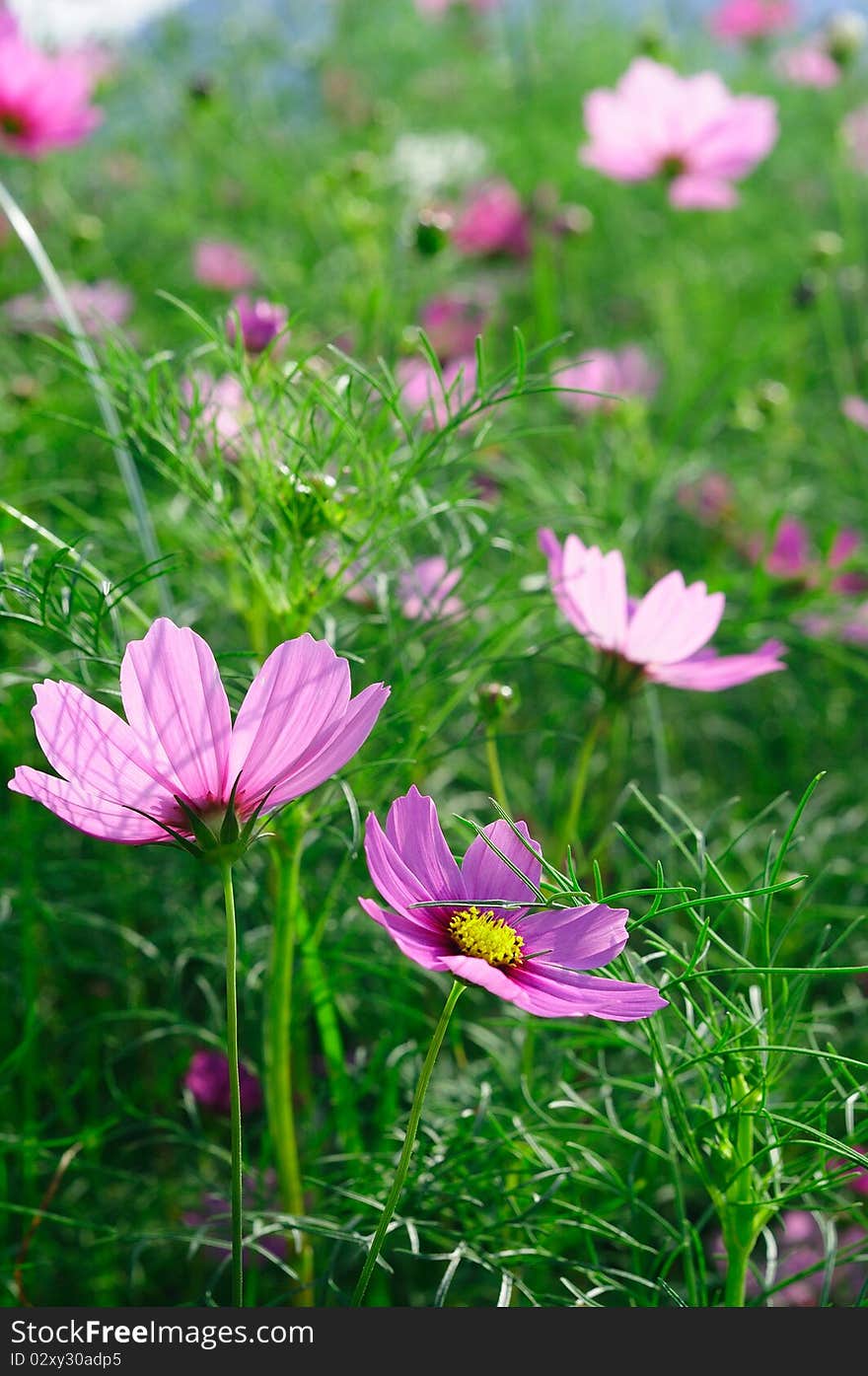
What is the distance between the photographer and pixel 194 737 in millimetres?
381

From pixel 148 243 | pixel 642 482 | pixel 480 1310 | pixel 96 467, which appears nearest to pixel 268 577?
pixel 480 1310

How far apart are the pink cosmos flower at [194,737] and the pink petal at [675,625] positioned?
0.21 meters

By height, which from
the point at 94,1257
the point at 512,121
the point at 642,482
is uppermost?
the point at 512,121

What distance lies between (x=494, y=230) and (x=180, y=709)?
4.34 feet

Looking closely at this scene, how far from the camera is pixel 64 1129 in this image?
2.34 ft

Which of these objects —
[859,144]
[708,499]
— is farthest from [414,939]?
[859,144]

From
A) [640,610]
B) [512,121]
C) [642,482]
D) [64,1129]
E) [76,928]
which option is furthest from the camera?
[512,121]

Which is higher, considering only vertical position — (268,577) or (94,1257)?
(268,577)

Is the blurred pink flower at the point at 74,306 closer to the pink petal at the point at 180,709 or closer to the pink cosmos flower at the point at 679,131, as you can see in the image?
→ the pink cosmos flower at the point at 679,131

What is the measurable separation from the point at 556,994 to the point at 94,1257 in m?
0.39

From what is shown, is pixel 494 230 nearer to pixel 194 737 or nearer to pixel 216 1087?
pixel 216 1087

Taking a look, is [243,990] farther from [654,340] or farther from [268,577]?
[654,340]

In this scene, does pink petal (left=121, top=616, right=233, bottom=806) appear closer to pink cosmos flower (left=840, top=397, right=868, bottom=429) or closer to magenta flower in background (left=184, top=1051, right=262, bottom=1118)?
magenta flower in background (left=184, top=1051, right=262, bottom=1118)

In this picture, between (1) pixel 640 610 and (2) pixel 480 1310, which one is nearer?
(2) pixel 480 1310
